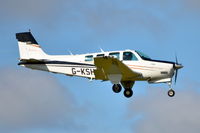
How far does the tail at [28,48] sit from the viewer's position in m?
32.4

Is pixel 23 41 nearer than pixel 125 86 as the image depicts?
No

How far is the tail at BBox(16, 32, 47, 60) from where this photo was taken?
32375 millimetres

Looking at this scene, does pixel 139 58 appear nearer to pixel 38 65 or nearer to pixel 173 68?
pixel 173 68

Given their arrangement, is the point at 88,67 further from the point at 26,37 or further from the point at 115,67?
the point at 26,37

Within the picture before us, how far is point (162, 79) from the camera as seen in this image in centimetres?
2983

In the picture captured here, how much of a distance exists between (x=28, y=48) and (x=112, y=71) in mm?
6566

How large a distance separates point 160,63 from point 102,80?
11.7 feet

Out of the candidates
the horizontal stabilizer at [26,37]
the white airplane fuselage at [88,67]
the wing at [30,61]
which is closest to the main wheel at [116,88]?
the white airplane fuselage at [88,67]

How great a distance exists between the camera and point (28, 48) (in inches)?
1284

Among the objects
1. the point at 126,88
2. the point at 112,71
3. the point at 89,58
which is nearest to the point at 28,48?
the point at 89,58

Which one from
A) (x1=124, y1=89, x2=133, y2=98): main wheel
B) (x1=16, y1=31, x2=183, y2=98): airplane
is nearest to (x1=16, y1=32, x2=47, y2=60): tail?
(x1=16, y1=31, x2=183, y2=98): airplane

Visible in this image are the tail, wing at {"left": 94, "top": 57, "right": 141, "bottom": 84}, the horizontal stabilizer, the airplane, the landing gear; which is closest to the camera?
wing at {"left": 94, "top": 57, "right": 141, "bottom": 84}

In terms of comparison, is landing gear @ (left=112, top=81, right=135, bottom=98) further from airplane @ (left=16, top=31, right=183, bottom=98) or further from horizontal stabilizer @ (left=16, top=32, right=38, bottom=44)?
horizontal stabilizer @ (left=16, top=32, right=38, bottom=44)

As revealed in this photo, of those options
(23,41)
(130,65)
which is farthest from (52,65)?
(130,65)
